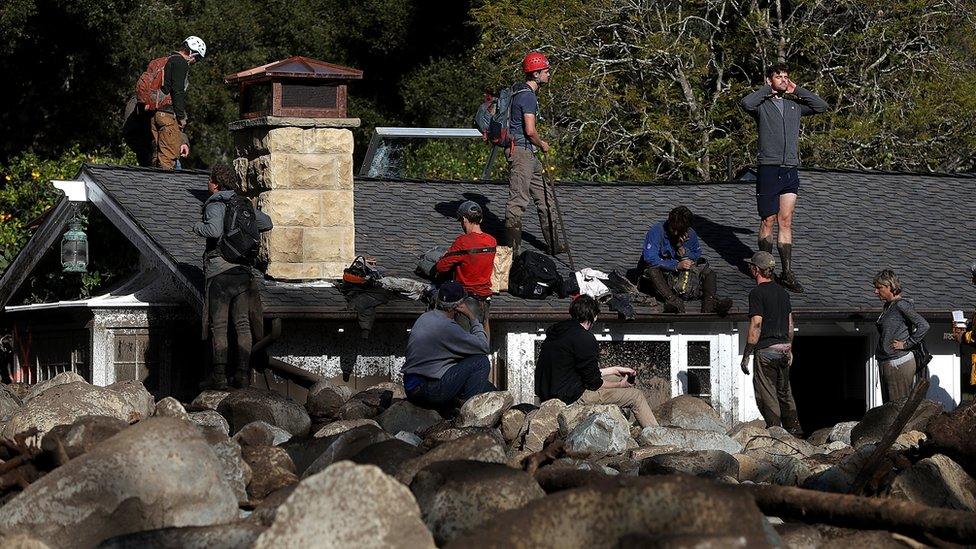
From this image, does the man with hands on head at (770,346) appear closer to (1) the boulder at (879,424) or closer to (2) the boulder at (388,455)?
(1) the boulder at (879,424)

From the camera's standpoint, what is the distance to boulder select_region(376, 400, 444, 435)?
38.7 ft

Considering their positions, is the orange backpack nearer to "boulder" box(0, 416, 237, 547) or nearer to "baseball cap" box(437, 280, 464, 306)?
"baseball cap" box(437, 280, 464, 306)

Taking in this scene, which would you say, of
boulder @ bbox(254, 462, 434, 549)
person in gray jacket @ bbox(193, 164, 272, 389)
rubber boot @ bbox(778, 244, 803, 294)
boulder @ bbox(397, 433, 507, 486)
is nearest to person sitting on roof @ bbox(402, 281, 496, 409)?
person in gray jacket @ bbox(193, 164, 272, 389)

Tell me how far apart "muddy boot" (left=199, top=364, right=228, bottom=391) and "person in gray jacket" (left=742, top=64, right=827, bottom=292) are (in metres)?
5.53

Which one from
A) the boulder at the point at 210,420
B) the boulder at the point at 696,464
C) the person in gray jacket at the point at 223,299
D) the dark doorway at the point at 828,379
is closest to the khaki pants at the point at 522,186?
the person in gray jacket at the point at 223,299

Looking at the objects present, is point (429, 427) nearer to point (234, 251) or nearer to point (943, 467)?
point (234, 251)

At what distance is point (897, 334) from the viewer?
13914 millimetres

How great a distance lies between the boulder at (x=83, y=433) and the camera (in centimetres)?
873

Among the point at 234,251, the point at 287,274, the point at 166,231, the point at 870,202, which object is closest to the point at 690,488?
the point at 234,251

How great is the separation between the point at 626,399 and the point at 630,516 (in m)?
6.80

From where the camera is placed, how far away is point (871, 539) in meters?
7.03

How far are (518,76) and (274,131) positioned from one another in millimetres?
16847

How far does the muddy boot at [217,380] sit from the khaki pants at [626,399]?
9.88 feet

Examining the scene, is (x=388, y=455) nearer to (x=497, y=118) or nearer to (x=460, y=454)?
(x=460, y=454)
